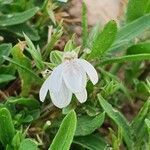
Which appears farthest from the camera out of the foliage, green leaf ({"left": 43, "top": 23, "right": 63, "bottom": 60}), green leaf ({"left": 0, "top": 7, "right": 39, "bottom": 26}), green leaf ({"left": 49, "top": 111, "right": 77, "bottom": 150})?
green leaf ({"left": 0, "top": 7, "right": 39, "bottom": 26})

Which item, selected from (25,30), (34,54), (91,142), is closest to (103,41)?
(34,54)

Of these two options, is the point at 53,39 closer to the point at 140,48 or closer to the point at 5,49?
the point at 5,49

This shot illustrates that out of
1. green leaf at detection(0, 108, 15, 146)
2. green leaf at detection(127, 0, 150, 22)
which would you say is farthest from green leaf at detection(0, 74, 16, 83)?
green leaf at detection(127, 0, 150, 22)

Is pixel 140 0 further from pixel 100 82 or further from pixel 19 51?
pixel 19 51

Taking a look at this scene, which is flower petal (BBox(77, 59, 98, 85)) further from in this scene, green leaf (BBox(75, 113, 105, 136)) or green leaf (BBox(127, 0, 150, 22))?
green leaf (BBox(127, 0, 150, 22))

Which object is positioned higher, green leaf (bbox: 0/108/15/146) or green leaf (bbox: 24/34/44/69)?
green leaf (bbox: 24/34/44/69)

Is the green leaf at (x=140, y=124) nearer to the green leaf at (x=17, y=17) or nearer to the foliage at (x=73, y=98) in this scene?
the foliage at (x=73, y=98)
